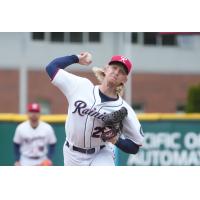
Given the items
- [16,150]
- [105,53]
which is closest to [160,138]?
[16,150]

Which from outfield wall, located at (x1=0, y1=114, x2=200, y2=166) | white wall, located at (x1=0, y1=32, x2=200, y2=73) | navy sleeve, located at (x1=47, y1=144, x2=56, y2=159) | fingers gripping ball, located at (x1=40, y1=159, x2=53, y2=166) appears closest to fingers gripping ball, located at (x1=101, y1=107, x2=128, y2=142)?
fingers gripping ball, located at (x1=40, y1=159, x2=53, y2=166)

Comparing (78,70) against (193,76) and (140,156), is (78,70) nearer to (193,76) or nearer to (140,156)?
(193,76)

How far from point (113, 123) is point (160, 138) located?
727cm

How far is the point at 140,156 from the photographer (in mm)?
14258

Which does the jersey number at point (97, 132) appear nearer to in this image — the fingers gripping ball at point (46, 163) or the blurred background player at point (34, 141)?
the fingers gripping ball at point (46, 163)

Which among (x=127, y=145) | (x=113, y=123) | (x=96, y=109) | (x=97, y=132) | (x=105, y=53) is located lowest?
(x=105, y=53)

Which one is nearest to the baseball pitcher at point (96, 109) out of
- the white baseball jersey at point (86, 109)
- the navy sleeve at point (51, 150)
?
the white baseball jersey at point (86, 109)

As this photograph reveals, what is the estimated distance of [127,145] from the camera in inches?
289

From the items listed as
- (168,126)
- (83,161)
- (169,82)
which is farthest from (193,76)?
(83,161)

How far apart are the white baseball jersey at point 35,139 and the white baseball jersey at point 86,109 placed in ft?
19.8

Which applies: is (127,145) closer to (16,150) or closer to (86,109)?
(86,109)

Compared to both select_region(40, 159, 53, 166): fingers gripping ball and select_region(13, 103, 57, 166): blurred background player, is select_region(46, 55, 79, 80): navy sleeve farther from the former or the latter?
select_region(13, 103, 57, 166): blurred background player

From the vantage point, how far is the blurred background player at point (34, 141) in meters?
13.3

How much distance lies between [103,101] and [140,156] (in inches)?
277
